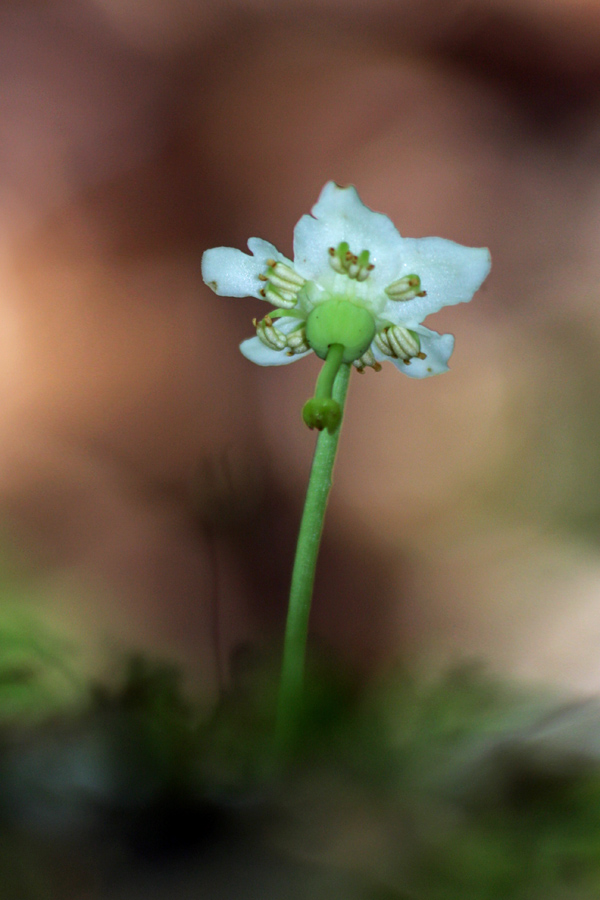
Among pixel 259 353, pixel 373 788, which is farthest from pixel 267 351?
pixel 373 788

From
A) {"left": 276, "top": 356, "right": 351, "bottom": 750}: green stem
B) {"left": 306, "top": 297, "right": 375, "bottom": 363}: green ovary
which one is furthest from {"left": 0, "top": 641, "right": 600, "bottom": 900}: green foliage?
{"left": 306, "top": 297, "right": 375, "bottom": 363}: green ovary

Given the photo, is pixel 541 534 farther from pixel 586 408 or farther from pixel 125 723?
pixel 125 723

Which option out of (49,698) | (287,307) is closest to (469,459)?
(287,307)

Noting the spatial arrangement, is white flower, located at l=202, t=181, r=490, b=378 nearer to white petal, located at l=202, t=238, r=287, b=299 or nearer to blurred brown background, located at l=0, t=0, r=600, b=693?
white petal, located at l=202, t=238, r=287, b=299

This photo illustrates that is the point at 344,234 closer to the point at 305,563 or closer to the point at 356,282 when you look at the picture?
the point at 356,282

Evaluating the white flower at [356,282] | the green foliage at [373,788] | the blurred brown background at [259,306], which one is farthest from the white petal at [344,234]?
the blurred brown background at [259,306]

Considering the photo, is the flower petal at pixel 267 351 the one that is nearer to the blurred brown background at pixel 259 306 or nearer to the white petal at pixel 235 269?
the white petal at pixel 235 269
